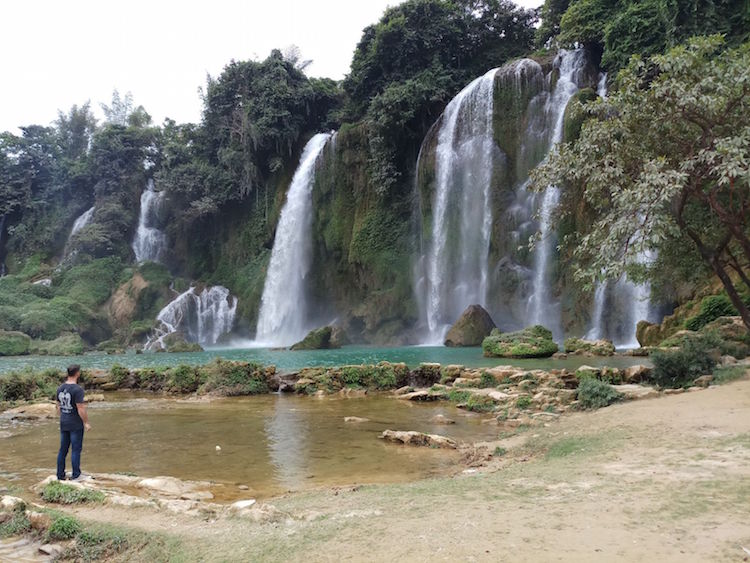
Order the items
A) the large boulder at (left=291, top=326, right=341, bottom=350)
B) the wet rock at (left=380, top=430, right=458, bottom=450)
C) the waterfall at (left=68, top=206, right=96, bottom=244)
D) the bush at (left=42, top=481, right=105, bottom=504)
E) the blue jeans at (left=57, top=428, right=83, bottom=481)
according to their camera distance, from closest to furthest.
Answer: the bush at (left=42, top=481, right=105, bottom=504) → the blue jeans at (left=57, top=428, right=83, bottom=481) → the wet rock at (left=380, top=430, right=458, bottom=450) → the large boulder at (left=291, top=326, right=341, bottom=350) → the waterfall at (left=68, top=206, right=96, bottom=244)

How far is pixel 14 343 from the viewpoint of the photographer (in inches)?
1268

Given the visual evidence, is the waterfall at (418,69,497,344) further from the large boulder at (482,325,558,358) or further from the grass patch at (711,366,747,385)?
the grass patch at (711,366,747,385)

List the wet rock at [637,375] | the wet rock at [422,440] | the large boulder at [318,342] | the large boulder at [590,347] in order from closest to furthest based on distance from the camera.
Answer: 1. the wet rock at [422,440]
2. the wet rock at [637,375]
3. the large boulder at [590,347]
4. the large boulder at [318,342]

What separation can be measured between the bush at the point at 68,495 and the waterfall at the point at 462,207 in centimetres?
2534

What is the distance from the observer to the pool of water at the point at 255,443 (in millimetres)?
6891

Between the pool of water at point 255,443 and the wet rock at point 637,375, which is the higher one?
the wet rock at point 637,375

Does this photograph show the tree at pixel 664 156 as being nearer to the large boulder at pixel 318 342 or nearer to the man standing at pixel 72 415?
the man standing at pixel 72 415

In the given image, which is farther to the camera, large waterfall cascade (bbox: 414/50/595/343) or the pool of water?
large waterfall cascade (bbox: 414/50/595/343)

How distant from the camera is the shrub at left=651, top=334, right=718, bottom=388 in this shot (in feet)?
35.9

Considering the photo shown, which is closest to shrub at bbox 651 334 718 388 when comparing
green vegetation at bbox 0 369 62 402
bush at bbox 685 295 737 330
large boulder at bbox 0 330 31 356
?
bush at bbox 685 295 737 330

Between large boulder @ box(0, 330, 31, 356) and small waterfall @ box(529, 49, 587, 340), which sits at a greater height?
small waterfall @ box(529, 49, 587, 340)

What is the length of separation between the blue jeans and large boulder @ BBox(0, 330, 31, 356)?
30.4m

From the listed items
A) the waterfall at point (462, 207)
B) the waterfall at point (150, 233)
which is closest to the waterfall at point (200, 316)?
the waterfall at point (150, 233)

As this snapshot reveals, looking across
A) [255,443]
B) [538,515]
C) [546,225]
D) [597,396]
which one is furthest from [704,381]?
[546,225]
